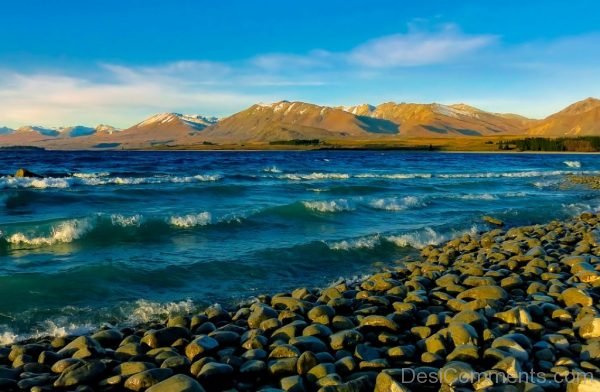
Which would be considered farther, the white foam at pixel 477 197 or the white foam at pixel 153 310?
the white foam at pixel 477 197

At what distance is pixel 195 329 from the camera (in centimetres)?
719

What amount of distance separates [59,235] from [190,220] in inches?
164

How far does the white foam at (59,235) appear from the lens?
45.6 feet

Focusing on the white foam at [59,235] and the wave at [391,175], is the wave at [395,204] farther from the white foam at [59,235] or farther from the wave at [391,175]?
the wave at [391,175]

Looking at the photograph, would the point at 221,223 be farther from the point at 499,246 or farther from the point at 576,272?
the point at 576,272

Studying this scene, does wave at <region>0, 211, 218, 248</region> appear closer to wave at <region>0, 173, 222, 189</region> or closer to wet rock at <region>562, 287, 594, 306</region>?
wet rock at <region>562, 287, 594, 306</region>

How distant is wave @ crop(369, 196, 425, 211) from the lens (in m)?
22.7

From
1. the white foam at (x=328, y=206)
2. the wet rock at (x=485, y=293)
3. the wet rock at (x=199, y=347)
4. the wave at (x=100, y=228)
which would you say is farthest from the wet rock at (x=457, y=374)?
the white foam at (x=328, y=206)

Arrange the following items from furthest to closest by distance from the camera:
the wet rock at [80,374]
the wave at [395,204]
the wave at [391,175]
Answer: the wave at [391,175] < the wave at [395,204] < the wet rock at [80,374]

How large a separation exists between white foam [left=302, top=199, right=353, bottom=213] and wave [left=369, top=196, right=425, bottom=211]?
5.04 feet

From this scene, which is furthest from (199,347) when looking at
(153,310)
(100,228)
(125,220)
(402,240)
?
(125,220)

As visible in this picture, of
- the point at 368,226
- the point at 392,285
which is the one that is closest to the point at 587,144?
the point at 368,226

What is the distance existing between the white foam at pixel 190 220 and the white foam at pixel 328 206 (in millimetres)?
5151

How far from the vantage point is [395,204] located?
23.3 meters
